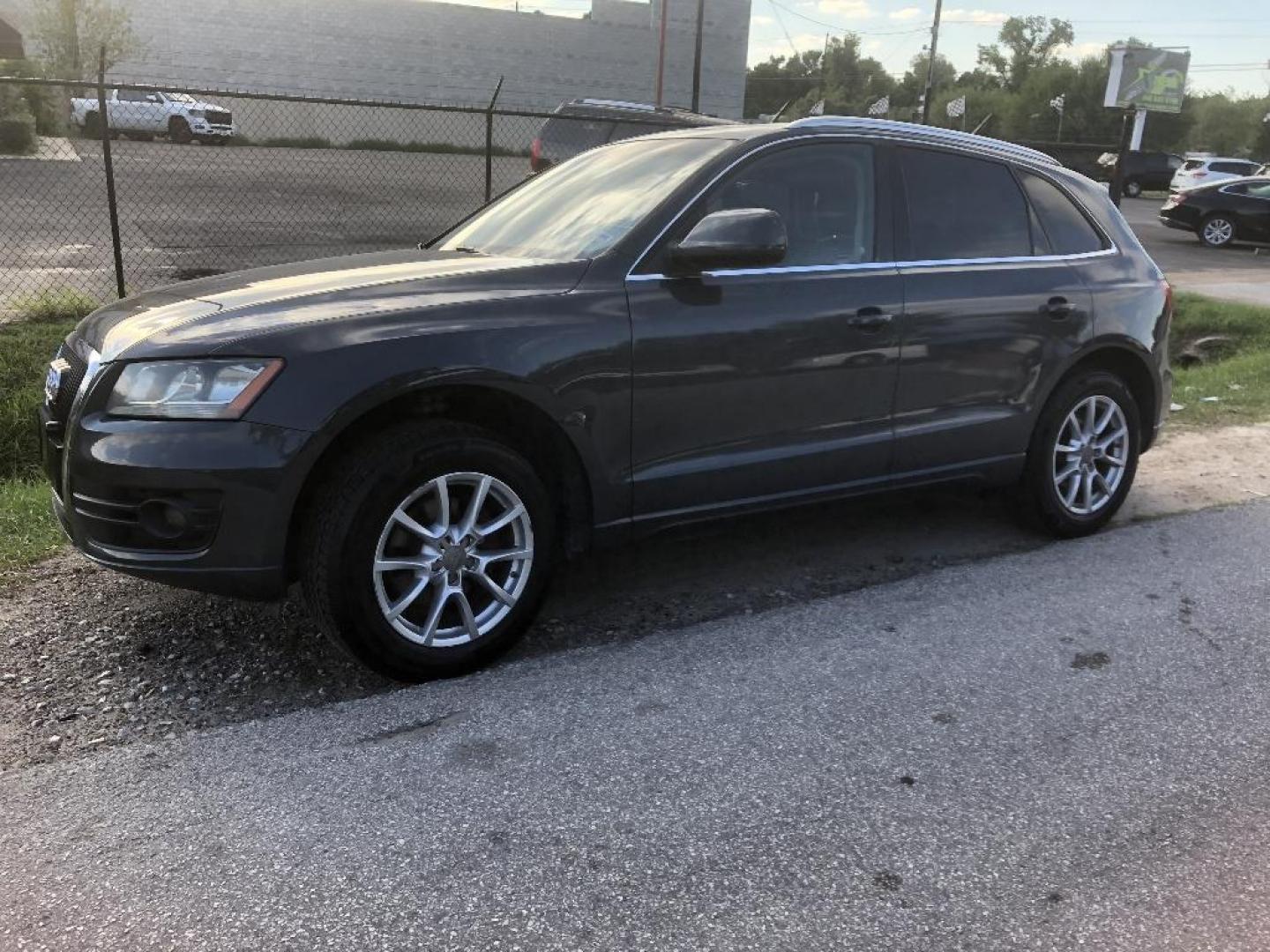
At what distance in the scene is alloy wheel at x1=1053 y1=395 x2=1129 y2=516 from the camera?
5.04m

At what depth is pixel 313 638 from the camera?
3.83m

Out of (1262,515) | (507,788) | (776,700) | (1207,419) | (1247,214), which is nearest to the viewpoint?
(507,788)

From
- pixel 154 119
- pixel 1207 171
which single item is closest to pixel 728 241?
pixel 1207 171

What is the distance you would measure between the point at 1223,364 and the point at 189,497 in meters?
9.67

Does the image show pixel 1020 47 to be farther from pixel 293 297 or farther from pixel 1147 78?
pixel 293 297

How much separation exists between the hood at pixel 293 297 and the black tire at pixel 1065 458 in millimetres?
2406

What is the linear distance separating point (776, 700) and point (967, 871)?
0.94 meters

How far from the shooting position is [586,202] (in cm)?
430

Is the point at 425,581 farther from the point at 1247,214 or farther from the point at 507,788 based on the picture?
the point at 1247,214

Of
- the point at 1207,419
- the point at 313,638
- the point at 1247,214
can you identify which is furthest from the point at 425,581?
the point at 1247,214

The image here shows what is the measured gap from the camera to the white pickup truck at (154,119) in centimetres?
3253

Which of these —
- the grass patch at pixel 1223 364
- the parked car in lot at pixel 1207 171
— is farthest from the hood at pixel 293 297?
the parked car in lot at pixel 1207 171

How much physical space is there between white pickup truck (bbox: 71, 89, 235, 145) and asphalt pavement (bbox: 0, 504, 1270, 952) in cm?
3378

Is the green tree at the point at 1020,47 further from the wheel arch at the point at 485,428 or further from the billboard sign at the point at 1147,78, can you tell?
the wheel arch at the point at 485,428
